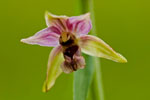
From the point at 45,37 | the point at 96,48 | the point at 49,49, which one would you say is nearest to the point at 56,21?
the point at 45,37

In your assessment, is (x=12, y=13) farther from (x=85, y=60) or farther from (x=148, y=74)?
(x=85, y=60)

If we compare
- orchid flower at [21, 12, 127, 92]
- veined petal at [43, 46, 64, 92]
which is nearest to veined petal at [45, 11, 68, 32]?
orchid flower at [21, 12, 127, 92]

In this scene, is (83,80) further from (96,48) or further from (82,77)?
(96,48)

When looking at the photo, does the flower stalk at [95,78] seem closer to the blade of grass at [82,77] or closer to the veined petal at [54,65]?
the blade of grass at [82,77]

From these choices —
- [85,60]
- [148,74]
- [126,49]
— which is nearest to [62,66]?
[85,60]

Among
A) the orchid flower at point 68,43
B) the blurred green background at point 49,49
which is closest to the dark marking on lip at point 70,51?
the orchid flower at point 68,43

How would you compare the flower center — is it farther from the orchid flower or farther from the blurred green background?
the blurred green background
